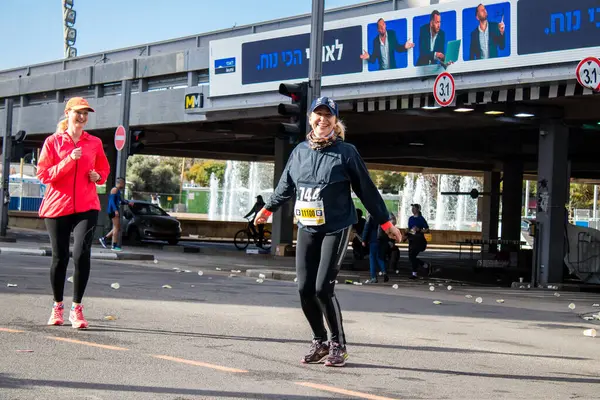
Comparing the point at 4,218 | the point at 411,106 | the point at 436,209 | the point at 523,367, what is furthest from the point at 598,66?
the point at 436,209

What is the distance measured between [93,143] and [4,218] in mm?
22689

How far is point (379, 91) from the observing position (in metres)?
23.0

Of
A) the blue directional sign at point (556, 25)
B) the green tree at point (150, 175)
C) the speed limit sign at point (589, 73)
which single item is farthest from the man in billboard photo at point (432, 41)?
the green tree at point (150, 175)

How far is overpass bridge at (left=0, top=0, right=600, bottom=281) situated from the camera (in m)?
20.0

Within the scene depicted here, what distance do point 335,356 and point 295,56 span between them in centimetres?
1845

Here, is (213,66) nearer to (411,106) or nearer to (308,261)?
(411,106)

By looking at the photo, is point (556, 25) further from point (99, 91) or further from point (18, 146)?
point (99, 91)

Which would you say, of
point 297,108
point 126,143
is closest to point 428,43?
point 297,108

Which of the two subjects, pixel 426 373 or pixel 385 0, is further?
pixel 385 0

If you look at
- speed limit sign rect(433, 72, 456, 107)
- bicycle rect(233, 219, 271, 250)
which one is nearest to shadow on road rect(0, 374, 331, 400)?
speed limit sign rect(433, 72, 456, 107)

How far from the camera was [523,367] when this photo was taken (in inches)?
320

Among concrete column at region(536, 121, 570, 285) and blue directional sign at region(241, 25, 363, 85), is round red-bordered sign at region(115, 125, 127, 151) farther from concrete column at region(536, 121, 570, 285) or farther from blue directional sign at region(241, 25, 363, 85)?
concrete column at region(536, 121, 570, 285)

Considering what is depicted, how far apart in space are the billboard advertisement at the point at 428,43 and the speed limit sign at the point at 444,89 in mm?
194

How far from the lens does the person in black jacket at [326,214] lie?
7504 millimetres
